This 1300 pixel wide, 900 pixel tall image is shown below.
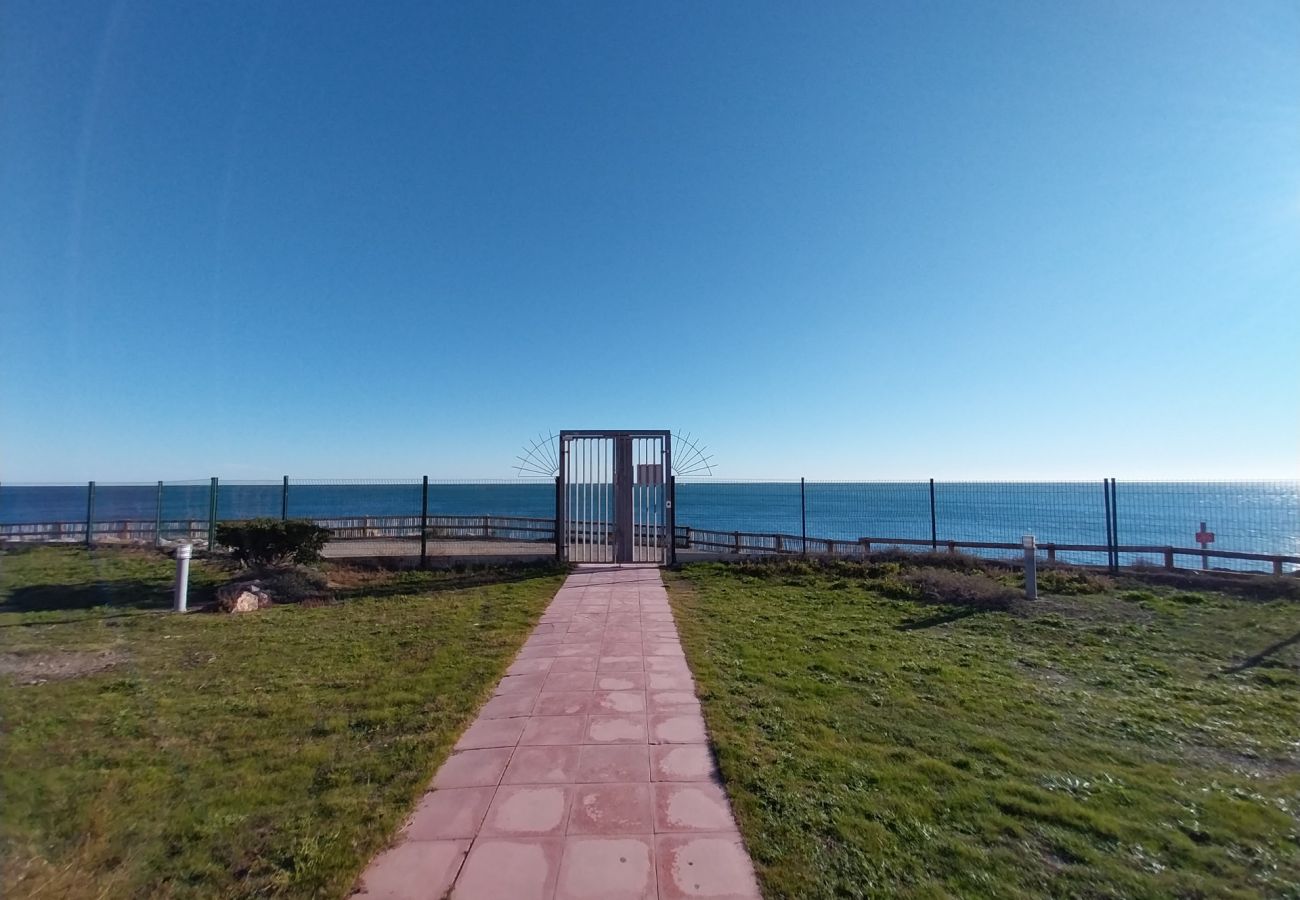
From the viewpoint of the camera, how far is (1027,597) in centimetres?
859

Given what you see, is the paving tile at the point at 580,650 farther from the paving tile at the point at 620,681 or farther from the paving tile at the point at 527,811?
the paving tile at the point at 527,811

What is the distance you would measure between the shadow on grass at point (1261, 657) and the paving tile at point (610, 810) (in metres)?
5.47

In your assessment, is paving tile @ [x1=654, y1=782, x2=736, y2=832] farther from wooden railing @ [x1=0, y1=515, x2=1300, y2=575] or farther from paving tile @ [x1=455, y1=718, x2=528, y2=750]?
wooden railing @ [x1=0, y1=515, x2=1300, y2=575]

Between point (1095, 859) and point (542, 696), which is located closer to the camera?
point (1095, 859)

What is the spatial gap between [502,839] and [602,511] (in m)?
9.73

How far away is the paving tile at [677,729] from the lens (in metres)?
4.07

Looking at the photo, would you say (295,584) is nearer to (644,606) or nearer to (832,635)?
(644,606)

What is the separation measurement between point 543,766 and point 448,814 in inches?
26.2

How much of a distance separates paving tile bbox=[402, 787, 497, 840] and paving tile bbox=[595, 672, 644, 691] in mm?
1839

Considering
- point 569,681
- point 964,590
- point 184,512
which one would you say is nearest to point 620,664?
point 569,681

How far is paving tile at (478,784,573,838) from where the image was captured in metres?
3.02

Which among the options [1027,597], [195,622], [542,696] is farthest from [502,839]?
[1027,597]

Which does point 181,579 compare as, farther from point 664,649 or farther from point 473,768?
point 473,768

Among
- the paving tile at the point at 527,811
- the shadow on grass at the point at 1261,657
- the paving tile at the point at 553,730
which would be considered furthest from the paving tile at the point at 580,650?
the shadow on grass at the point at 1261,657
